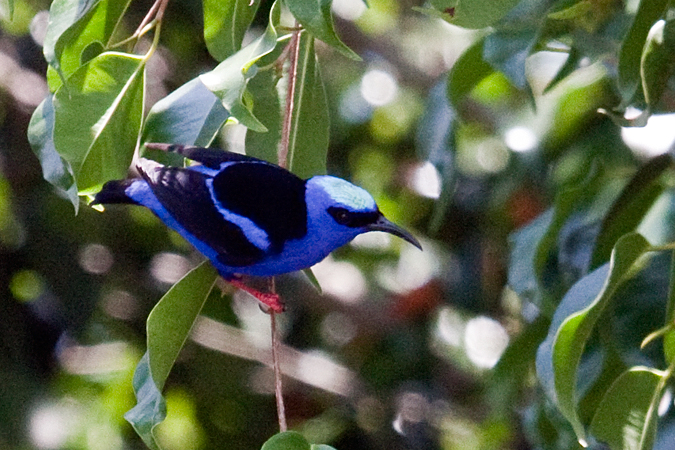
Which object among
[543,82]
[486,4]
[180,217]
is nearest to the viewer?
[486,4]

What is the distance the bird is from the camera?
9.60 ft

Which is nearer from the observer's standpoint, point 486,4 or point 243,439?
point 486,4

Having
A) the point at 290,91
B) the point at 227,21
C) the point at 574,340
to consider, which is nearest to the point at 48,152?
the point at 227,21

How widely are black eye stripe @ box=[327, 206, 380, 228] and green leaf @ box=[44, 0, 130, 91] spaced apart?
89cm

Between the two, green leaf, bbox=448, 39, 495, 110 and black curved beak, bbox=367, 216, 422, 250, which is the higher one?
green leaf, bbox=448, 39, 495, 110

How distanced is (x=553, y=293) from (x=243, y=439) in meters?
2.49

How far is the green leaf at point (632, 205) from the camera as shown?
9.25 ft

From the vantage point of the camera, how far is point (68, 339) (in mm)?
4996

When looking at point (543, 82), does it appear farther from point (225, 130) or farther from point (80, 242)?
point (80, 242)

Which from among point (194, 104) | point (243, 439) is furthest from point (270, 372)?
point (194, 104)

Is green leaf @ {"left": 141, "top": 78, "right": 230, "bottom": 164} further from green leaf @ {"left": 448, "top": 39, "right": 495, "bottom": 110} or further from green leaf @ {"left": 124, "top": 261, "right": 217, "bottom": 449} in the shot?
green leaf @ {"left": 448, "top": 39, "right": 495, "bottom": 110}

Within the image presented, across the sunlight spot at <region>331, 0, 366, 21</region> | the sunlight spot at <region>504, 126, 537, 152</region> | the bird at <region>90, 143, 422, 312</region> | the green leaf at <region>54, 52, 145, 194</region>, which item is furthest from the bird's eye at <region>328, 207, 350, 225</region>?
the sunlight spot at <region>331, 0, 366, 21</region>

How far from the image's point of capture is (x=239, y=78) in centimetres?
189

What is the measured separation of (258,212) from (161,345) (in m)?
0.87
